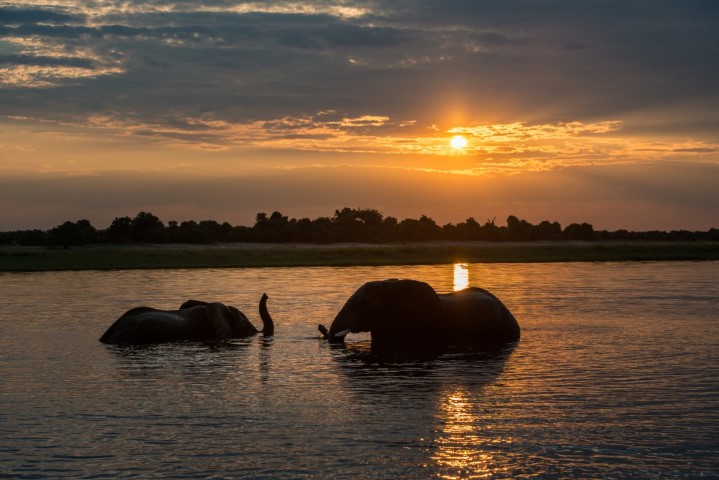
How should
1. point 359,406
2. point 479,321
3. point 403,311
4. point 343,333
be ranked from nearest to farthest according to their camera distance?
point 359,406 → point 343,333 → point 403,311 → point 479,321

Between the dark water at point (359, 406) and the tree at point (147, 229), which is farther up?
the tree at point (147, 229)

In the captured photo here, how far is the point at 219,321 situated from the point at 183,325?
84cm

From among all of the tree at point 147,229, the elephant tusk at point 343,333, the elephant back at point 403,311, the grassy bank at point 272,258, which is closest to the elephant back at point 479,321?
the elephant back at point 403,311

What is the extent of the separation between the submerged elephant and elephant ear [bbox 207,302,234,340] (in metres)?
2.40

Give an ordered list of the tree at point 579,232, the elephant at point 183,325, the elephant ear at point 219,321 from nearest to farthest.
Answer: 1. the elephant at point 183,325
2. the elephant ear at point 219,321
3. the tree at point 579,232

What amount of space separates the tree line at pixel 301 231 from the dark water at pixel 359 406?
246 feet

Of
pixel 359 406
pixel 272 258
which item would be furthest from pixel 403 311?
pixel 272 258

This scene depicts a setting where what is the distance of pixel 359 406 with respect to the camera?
1299 centimetres

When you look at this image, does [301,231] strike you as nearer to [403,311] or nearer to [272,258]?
[272,258]

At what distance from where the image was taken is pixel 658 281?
44438 mm

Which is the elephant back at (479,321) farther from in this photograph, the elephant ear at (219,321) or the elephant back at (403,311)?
the elephant ear at (219,321)

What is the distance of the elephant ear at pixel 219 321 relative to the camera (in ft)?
69.5

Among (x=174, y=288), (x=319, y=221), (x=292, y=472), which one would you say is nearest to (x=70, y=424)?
(x=292, y=472)

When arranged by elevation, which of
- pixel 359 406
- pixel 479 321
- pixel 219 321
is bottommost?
pixel 359 406
